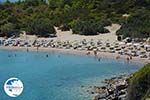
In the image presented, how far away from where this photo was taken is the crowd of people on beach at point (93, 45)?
203 ft

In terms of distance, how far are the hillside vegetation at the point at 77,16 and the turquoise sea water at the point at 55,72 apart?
10946 millimetres

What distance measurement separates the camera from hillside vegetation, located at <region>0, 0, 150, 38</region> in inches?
3115

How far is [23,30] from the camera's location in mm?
86500

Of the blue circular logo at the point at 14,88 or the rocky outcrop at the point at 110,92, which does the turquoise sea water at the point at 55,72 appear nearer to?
the rocky outcrop at the point at 110,92

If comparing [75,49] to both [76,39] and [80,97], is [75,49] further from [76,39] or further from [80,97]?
[80,97]

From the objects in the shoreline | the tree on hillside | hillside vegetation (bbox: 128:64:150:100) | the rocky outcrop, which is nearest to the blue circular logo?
hillside vegetation (bbox: 128:64:150:100)

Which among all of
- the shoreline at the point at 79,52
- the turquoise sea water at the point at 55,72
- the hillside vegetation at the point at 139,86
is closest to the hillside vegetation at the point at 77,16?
the shoreline at the point at 79,52

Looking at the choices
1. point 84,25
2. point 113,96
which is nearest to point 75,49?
point 84,25

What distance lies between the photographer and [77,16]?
91.1 meters

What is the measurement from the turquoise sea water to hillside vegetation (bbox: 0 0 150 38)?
35.9ft

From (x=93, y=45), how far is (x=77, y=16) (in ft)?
73.0

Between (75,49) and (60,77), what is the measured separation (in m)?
17.7

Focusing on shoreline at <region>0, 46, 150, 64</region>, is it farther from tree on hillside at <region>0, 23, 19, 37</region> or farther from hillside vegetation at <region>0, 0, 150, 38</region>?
hillside vegetation at <region>0, 0, 150, 38</region>

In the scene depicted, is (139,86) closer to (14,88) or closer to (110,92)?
(110,92)
